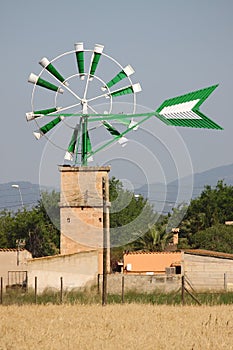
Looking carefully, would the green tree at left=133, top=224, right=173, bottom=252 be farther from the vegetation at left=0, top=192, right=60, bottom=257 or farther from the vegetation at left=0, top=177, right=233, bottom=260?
the vegetation at left=0, top=192, right=60, bottom=257

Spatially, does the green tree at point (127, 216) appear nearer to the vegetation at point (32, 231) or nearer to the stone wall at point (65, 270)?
the vegetation at point (32, 231)

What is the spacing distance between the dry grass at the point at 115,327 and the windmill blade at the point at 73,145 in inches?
599

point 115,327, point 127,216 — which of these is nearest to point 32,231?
point 127,216

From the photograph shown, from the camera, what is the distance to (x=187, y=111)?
39531mm

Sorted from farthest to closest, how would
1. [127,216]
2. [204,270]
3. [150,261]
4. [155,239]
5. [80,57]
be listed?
1. [127,216]
2. [155,239]
3. [150,261]
4. [80,57]
5. [204,270]

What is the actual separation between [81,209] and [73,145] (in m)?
4.86

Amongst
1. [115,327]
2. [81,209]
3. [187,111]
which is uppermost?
[187,111]

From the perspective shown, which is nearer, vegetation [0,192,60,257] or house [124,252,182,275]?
house [124,252,182,275]

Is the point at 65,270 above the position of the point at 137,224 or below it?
below

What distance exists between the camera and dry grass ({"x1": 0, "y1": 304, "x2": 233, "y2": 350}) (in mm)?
17625

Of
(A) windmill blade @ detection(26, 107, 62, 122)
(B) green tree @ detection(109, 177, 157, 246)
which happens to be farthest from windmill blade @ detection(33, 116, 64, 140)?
(B) green tree @ detection(109, 177, 157, 246)

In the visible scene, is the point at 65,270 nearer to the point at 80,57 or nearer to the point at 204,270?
the point at 204,270

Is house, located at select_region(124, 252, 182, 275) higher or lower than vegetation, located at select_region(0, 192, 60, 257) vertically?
lower

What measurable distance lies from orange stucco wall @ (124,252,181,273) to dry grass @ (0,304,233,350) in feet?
47.8
